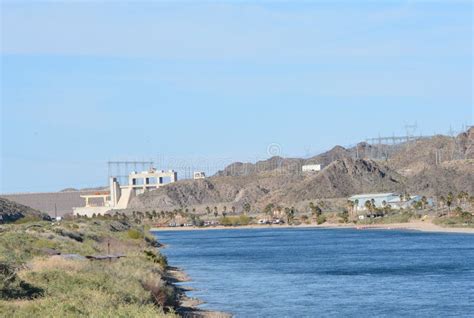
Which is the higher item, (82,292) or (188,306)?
(82,292)

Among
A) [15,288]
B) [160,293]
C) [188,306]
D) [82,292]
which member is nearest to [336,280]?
[188,306]

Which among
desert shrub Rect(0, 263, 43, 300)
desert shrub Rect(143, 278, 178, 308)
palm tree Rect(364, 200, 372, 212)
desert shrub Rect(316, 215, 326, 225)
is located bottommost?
desert shrub Rect(143, 278, 178, 308)

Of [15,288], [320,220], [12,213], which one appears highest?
[12,213]

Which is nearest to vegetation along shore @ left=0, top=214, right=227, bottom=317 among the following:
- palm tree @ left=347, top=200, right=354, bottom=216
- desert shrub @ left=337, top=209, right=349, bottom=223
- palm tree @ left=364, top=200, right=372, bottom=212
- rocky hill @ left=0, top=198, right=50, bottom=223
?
rocky hill @ left=0, top=198, right=50, bottom=223

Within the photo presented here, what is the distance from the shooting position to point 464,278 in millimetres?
60594

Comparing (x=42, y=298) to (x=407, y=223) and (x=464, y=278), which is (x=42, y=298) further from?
(x=407, y=223)

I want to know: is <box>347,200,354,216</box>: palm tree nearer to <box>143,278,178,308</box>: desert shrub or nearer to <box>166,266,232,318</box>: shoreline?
<box>166,266,232,318</box>: shoreline

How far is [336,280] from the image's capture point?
201 feet

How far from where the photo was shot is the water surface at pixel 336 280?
4519 centimetres

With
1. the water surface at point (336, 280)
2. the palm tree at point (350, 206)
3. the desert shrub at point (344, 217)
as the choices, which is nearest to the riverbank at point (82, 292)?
the water surface at point (336, 280)

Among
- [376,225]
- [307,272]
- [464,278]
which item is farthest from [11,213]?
[464,278]

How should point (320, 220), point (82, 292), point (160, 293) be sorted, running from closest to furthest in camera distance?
point (82, 292), point (160, 293), point (320, 220)

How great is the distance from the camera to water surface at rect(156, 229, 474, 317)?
4519 centimetres

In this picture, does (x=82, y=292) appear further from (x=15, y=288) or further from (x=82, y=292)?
(x=15, y=288)
